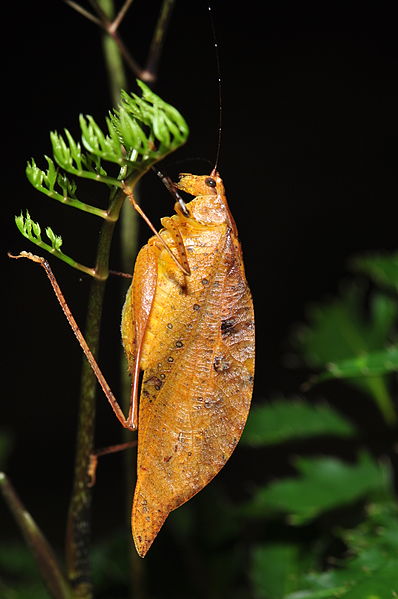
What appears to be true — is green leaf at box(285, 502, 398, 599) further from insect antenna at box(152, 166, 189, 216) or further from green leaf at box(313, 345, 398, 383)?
insect antenna at box(152, 166, 189, 216)

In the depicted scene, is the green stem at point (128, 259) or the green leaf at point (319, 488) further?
the green stem at point (128, 259)

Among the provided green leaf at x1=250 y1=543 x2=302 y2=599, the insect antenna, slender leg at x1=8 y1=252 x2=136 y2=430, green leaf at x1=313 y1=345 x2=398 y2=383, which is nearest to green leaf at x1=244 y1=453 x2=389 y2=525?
green leaf at x1=250 y1=543 x2=302 y2=599

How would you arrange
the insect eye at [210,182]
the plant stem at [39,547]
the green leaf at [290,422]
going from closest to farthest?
the plant stem at [39,547], the insect eye at [210,182], the green leaf at [290,422]

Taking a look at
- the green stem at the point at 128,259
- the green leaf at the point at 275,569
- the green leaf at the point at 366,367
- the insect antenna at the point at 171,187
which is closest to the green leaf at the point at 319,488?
the green leaf at the point at 275,569

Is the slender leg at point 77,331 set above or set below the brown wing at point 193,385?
above

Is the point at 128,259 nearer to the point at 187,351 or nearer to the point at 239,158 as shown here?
the point at 187,351

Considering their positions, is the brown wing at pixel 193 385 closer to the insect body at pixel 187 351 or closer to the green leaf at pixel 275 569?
the insect body at pixel 187 351

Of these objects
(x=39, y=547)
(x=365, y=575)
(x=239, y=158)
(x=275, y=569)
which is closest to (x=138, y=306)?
(x=39, y=547)
